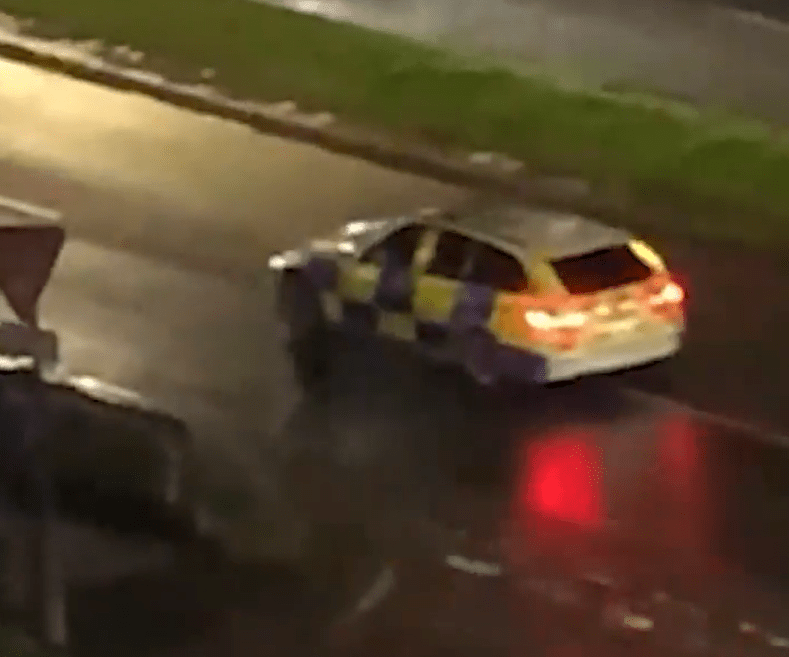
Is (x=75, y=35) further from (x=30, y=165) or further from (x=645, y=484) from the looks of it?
(x=645, y=484)

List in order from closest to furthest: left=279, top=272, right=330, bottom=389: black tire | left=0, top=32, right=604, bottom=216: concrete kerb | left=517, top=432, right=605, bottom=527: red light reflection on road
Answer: left=517, top=432, right=605, bottom=527: red light reflection on road
left=279, top=272, right=330, bottom=389: black tire
left=0, top=32, right=604, bottom=216: concrete kerb

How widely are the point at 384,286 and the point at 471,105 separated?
545 centimetres

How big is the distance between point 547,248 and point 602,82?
278 inches

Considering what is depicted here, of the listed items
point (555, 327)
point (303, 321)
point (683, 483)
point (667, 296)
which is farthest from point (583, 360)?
point (303, 321)

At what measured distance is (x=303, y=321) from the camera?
50.6ft

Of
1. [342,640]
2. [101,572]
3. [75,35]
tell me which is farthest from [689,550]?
[75,35]

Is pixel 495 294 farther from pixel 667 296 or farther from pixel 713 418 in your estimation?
pixel 713 418

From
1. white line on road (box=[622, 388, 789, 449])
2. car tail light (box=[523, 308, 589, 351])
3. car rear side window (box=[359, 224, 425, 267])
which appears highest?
car rear side window (box=[359, 224, 425, 267])

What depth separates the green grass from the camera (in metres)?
18.4

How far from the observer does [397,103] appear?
20.1m

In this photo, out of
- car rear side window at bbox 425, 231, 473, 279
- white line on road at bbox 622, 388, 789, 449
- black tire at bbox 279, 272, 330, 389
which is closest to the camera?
white line on road at bbox 622, 388, 789, 449

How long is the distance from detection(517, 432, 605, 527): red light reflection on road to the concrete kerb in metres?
4.63

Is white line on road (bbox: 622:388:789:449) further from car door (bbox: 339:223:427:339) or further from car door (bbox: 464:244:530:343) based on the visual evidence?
car door (bbox: 339:223:427:339)

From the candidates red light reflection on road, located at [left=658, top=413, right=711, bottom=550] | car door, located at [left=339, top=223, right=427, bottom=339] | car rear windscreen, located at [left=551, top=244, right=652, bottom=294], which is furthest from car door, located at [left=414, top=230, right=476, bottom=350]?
red light reflection on road, located at [left=658, top=413, right=711, bottom=550]
